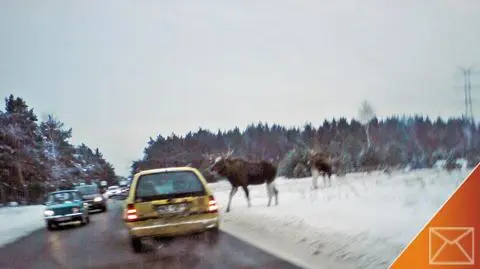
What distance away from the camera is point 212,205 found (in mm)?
6297

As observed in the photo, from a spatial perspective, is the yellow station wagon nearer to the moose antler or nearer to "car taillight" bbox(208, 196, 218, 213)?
"car taillight" bbox(208, 196, 218, 213)

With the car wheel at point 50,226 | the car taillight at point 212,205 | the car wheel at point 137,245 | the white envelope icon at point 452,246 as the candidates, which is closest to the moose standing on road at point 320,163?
the car taillight at point 212,205

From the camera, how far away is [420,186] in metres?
4.46

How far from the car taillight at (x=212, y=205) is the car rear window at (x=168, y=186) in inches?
12.7

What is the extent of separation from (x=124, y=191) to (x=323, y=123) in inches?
71.4

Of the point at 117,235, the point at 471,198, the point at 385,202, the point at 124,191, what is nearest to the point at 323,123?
the point at 385,202

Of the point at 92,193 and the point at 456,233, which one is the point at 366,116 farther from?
the point at 92,193

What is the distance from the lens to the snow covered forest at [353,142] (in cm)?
444

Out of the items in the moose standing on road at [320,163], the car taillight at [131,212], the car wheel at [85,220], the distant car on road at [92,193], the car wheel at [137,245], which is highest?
the moose standing on road at [320,163]

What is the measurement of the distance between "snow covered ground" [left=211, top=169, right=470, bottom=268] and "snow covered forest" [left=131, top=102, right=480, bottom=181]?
0.15m

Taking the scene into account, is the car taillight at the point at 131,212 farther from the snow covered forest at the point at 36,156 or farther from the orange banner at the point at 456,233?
the orange banner at the point at 456,233

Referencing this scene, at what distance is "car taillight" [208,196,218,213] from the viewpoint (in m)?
6.18

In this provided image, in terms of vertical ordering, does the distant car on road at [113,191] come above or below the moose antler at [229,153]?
below

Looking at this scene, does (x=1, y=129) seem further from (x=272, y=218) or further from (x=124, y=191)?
(x=272, y=218)
